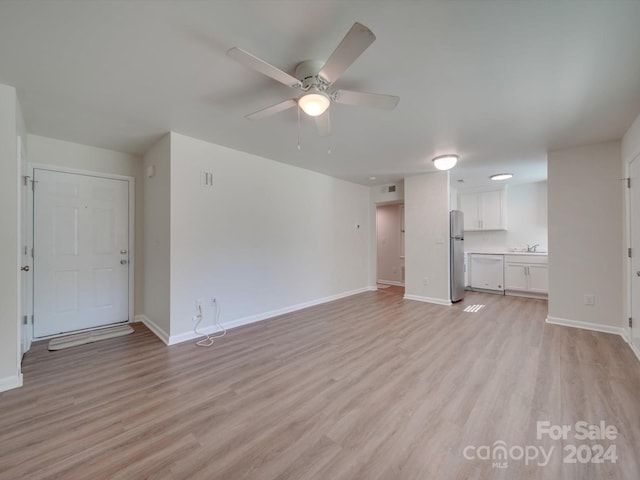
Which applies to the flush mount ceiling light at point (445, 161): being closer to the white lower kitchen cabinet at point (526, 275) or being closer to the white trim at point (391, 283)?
the white lower kitchen cabinet at point (526, 275)

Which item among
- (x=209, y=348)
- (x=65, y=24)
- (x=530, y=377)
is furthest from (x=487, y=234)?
(x=65, y=24)

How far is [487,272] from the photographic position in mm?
5918

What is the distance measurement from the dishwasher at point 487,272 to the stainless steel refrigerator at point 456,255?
1.11m

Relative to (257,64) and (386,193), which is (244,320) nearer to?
(257,64)

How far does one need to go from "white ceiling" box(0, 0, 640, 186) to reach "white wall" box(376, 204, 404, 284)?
405cm

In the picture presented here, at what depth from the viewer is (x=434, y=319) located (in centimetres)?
397

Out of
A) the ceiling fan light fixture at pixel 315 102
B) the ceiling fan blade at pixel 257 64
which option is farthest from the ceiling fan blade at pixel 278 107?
the ceiling fan blade at pixel 257 64

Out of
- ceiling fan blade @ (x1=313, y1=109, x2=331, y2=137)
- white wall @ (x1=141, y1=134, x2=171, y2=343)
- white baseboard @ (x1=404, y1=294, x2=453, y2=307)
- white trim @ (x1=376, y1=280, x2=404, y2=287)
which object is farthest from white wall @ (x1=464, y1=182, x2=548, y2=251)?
white wall @ (x1=141, y1=134, x2=171, y2=343)

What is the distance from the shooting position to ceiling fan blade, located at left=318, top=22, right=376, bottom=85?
1315 mm

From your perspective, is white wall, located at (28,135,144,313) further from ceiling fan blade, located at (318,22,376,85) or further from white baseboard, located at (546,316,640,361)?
white baseboard, located at (546,316,640,361)

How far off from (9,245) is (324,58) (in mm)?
2885

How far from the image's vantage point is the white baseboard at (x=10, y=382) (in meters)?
2.12

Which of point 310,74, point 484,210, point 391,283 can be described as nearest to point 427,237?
point 484,210

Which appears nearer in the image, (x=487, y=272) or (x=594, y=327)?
(x=594, y=327)
